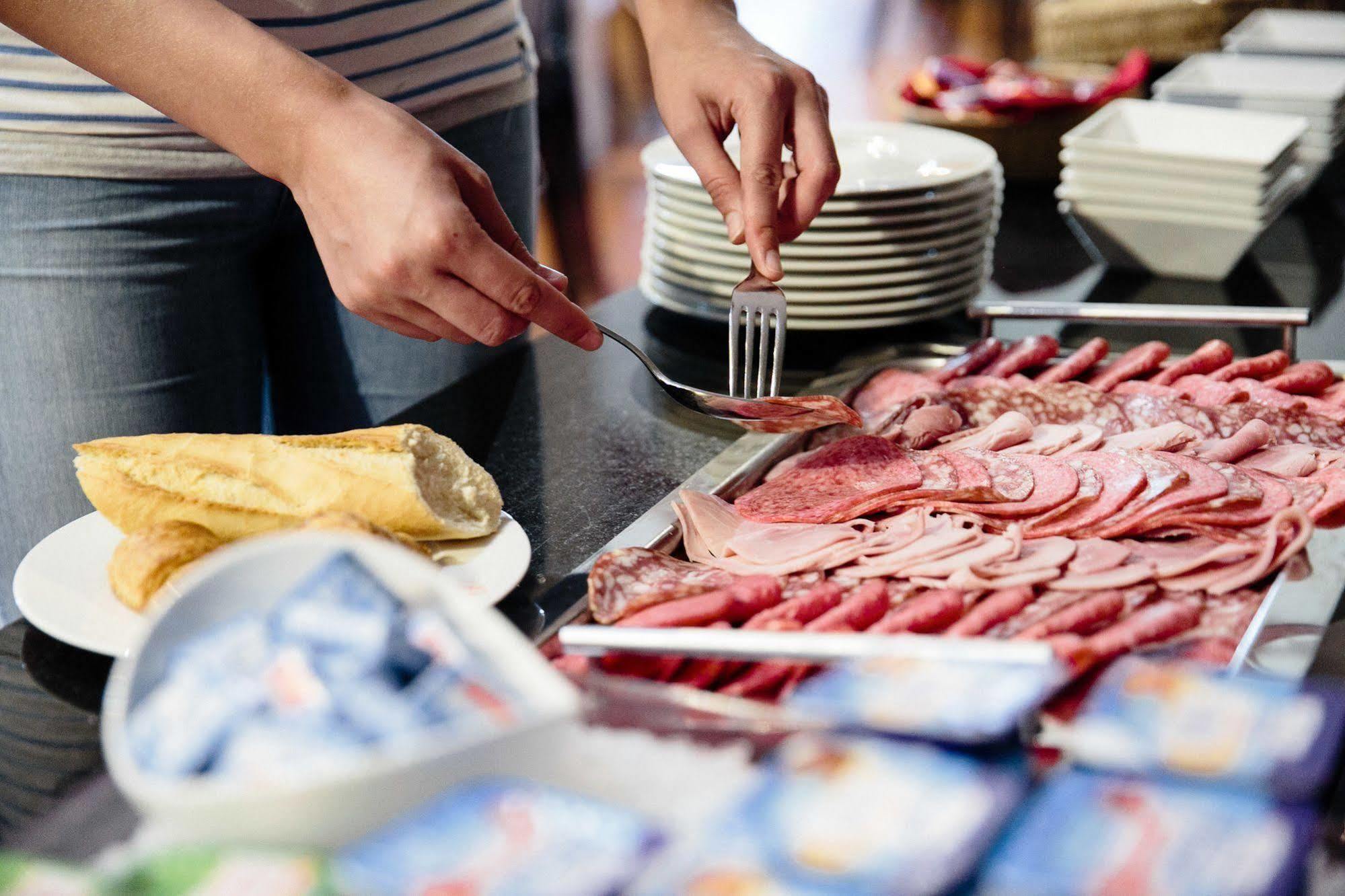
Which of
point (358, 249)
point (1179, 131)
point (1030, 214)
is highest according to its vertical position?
point (358, 249)

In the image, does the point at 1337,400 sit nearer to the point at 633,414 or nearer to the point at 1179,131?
the point at 633,414

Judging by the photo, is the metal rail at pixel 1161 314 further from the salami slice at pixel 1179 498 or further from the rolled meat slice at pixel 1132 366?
the salami slice at pixel 1179 498

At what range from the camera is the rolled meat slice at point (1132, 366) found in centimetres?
151

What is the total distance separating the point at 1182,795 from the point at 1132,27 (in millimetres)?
3066

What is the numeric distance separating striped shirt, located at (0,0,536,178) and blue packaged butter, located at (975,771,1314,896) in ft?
4.03

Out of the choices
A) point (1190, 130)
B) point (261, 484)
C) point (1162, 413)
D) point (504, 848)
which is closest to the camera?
point (504, 848)

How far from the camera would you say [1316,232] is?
7.38ft

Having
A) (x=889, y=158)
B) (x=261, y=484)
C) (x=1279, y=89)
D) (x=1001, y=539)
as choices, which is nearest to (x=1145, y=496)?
(x=1001, y=539)

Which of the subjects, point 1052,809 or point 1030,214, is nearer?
point 1052,809

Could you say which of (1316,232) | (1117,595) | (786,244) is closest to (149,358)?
(786,244)

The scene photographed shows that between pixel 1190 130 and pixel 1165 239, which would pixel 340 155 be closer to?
pixel 1165 239

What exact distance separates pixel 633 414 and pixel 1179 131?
1326 millimetres

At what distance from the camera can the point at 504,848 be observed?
20.7 inches

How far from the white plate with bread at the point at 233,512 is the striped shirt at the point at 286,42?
0.50 metres
